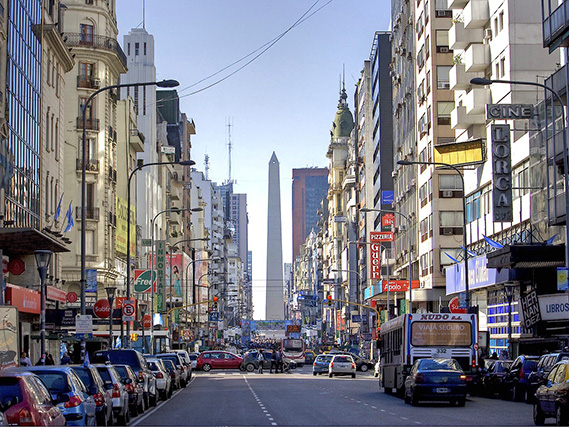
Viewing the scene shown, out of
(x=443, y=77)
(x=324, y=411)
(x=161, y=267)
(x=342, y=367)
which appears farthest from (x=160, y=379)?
(x=161, y=267)

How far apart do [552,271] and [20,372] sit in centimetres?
3757

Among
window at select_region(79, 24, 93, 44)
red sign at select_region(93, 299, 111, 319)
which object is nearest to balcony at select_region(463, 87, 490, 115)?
red sign at select_region(93, 299, 111, 319)

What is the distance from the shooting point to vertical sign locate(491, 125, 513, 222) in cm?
4975

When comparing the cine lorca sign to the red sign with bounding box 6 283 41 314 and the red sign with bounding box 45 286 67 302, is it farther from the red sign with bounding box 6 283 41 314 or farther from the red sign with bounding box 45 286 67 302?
the red sign with bounding box 6 283 41 314

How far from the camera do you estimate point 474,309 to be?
167 feet

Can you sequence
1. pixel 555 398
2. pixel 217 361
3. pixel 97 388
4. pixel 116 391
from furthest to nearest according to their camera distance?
pixel 217 361, pixel 116 391, pixel 97 388, pixel 555 398

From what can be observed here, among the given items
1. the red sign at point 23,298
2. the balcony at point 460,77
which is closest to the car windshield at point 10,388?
the red sign at point 23,298

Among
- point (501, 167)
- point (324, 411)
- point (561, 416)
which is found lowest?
point (324, 411)

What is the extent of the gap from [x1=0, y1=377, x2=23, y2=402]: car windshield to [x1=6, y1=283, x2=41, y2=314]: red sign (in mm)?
26117

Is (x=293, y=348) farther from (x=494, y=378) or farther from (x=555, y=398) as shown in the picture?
(x=555, y=398)

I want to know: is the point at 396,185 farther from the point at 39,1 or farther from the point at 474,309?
the point at 39,1

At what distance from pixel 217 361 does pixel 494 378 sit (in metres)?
45.3

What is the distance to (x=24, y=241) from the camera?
41.7 meters

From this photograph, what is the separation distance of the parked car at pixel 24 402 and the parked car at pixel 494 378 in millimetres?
24147
